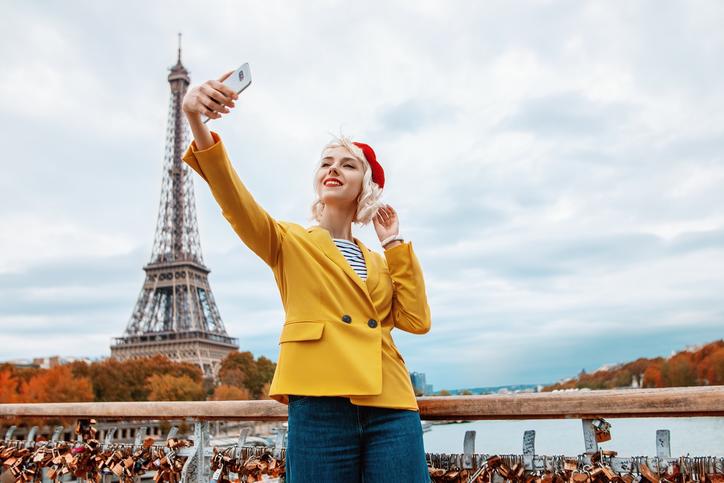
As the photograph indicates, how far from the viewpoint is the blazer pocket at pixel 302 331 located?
2.02 metres

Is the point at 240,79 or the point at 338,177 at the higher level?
the point at 240,79

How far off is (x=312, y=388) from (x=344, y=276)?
0.40m

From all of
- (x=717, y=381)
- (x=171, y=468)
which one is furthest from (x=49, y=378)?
(x=717, y=381)

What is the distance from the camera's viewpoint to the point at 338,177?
2371 millimetres

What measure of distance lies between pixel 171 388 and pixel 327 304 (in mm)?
35473

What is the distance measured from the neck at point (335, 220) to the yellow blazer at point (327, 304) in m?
0.11

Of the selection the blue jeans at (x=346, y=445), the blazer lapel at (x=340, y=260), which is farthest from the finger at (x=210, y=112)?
the blue jeans at (x=346, y=445)

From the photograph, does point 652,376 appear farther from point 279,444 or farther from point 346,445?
point 346,445

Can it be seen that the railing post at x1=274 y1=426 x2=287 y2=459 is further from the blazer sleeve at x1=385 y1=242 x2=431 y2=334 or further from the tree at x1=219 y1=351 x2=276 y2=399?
the tree at x1=219 y1=351 x2=276 y2=399

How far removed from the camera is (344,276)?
216 cm

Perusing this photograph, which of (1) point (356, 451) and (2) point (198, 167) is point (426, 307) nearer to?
(1) point (356, 451)

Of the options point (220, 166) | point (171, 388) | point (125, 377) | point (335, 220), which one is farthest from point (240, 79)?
point (125, 377)

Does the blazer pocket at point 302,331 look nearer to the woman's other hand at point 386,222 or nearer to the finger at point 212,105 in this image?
the woman's other hand at point 386,222

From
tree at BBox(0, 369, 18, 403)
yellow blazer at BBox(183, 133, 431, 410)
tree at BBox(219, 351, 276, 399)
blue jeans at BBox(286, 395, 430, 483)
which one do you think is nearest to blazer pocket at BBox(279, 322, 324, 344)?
yellow blazer at BBox(183, 133, 431, 410)
